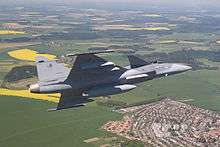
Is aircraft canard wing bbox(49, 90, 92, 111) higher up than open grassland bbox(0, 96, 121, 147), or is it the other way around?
aircraft canard wing bbox(49, 90, 92, 111)

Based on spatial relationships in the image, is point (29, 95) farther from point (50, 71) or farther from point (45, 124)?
point (50, 71)

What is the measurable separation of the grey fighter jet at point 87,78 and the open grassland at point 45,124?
112 feet

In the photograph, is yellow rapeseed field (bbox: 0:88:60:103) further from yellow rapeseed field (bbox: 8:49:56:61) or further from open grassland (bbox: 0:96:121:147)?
yellow rapeseed field (bbox: 8:49:56:61)

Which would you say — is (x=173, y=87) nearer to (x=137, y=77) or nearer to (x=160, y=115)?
(x=160, y=115)

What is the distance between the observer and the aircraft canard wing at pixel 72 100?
2419 inches

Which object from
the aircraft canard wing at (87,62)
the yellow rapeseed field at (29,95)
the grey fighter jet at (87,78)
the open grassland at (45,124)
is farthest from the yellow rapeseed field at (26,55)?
the aircraft canard wing at (87,62)

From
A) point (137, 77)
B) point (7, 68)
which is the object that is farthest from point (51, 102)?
point (137, 77)

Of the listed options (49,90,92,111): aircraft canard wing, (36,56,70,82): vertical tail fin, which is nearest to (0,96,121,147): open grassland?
(49,90,92,111): aircraft canard wing

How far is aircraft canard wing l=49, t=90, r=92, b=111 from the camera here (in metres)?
61.4

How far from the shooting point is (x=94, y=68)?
5694 cm

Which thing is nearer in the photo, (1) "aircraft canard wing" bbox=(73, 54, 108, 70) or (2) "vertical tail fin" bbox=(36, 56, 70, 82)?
(1) "aircraft canard wing" bbox=(73, 54, 108, 70)

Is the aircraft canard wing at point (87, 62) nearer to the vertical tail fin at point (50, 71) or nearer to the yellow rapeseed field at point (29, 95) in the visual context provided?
the vertical tail fin at point (50, 71)

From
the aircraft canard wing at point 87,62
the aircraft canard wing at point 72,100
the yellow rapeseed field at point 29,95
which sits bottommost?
the yellow rapeseed field at point 29,95

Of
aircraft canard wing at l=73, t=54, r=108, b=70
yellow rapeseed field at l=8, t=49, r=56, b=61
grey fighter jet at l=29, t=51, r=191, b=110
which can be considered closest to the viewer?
aircraft canard wing at l=73, t=54, r=108, b=70
